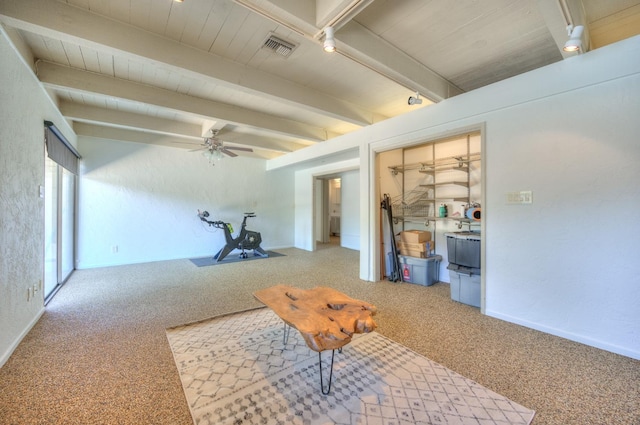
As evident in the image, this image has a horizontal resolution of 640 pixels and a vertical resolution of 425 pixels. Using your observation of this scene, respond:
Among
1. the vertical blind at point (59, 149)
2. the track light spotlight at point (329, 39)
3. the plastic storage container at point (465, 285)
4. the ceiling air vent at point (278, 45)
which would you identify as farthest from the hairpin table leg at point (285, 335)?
the vertical blind at point (59, 149)

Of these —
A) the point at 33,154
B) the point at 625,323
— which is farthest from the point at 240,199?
the point at 625,323

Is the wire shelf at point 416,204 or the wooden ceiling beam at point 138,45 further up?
the wooden ceiling beam at point 138,45

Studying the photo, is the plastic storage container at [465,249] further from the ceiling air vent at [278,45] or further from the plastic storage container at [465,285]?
the ceiling air vent at [278,45]

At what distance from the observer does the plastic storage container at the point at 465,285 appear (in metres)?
3.12

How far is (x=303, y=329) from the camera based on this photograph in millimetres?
1520

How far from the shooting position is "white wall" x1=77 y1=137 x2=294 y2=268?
5.05m

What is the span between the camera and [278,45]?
2.39 m

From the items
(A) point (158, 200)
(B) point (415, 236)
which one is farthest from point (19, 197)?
(B) point (415, 236)

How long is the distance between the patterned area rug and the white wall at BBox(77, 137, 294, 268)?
4.05 meters

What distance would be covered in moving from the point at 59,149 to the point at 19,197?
1.67 m

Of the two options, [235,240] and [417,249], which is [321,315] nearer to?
[417,249]

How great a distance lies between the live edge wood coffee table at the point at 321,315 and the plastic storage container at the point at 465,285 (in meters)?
1.90

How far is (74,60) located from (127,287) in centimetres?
297

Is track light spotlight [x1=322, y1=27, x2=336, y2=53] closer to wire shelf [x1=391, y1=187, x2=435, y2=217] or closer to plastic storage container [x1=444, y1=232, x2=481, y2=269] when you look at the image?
plastic storage container [x1=444, y1=232, x2=481, y2=269]
